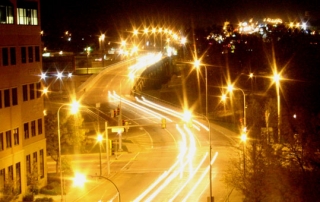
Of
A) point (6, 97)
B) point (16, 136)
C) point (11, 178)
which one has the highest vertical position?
point (6, 97)

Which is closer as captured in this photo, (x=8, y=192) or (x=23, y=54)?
(x=8, y=192)

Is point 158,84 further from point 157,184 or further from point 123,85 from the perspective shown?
point 157,184

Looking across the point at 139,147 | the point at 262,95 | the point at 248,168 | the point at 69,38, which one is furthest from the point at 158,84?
the point at 248,168

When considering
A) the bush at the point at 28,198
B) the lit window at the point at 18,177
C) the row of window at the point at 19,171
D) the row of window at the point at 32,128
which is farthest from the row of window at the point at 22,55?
the bush at the point at 28,198

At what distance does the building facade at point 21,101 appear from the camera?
34537 millimetres

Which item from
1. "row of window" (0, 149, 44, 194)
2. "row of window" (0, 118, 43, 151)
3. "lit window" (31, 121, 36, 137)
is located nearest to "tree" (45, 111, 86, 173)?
"row of window" (0, 118, 43, 151)

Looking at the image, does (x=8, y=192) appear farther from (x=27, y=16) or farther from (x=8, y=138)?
(x=27, y=16)

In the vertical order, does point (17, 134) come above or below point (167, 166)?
above

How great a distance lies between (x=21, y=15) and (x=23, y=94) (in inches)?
193

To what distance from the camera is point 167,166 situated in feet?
146

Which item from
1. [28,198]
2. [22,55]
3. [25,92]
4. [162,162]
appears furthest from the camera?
[162,162]

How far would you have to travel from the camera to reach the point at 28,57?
3850cm

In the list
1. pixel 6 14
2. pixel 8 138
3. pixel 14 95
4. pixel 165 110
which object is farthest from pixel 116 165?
pixel 165 110

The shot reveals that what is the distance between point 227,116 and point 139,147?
63.0 feet
